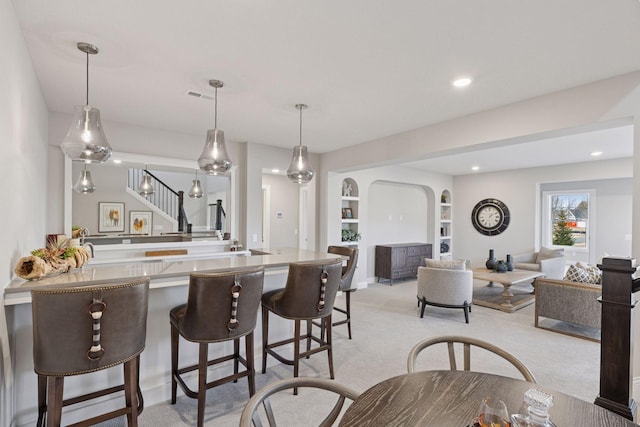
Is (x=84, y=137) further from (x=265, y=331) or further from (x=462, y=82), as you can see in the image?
(x=462, y=82)

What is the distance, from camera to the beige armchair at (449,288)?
433cm

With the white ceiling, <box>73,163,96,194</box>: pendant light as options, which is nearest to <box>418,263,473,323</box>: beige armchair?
the white ceiling

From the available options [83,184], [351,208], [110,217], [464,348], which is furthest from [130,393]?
[351,208]

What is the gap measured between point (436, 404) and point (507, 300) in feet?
15.5

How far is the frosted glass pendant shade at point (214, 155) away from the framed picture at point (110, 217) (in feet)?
8.04

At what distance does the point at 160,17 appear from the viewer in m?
1.90

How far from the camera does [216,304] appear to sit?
1979 millimetres

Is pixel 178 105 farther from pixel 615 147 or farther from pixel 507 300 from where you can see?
pixel 615 147

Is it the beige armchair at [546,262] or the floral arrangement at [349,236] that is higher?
the floral arrangement at [349,236]

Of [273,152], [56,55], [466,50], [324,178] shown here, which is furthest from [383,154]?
[56,55]

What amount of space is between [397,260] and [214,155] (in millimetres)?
4973

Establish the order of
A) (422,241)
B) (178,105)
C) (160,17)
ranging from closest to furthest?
(160,17) < (178,105) < (422,241)

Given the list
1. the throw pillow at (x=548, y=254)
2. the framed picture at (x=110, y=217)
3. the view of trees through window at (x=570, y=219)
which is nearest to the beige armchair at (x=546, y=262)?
the throw pillow at (x=548, y=254)

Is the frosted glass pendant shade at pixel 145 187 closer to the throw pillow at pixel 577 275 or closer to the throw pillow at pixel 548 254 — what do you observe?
the throw pillow at pixel 577 275
